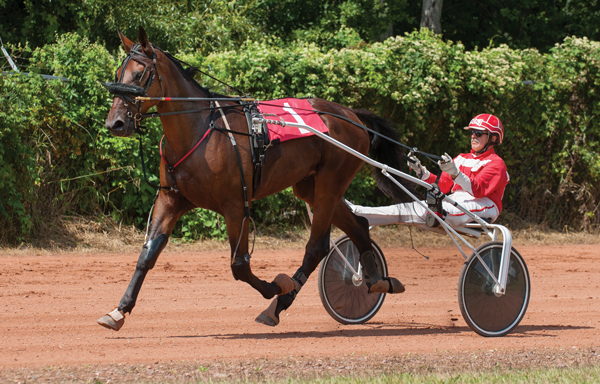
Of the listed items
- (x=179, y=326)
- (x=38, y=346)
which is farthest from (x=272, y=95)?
(x=38, y=346)

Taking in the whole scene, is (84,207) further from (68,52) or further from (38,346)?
(38,346)

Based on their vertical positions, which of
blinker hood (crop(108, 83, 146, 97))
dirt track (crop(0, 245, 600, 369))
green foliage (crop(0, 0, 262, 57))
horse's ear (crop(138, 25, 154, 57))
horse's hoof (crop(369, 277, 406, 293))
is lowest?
dirt track (crop(0, 245, 600, 369))

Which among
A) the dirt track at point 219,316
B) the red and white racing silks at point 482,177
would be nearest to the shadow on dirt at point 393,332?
the dirt track at point 219,316

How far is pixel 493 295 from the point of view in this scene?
17.0 ft

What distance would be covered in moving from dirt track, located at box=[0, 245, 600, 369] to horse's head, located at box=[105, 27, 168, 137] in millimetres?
1507

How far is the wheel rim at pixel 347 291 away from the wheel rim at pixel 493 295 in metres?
0.90

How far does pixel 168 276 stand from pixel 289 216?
2829 mm

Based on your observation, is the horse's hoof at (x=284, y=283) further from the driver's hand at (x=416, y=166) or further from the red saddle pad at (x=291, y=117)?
the driver's hand at (x=416, y=166)

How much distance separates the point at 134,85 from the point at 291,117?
132 centimetres

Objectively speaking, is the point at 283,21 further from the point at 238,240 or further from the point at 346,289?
the point at 238,240

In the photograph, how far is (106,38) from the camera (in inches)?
508

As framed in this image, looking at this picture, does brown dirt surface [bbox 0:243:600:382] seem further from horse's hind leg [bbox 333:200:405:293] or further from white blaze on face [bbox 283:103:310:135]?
white blaze on face [bbox 283:103:310:135]

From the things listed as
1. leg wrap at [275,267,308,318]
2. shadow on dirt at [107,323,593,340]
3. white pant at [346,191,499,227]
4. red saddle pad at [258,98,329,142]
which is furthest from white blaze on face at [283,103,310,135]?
shadow on dirt at [107,323,593,340]

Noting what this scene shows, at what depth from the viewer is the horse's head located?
4.24 m
